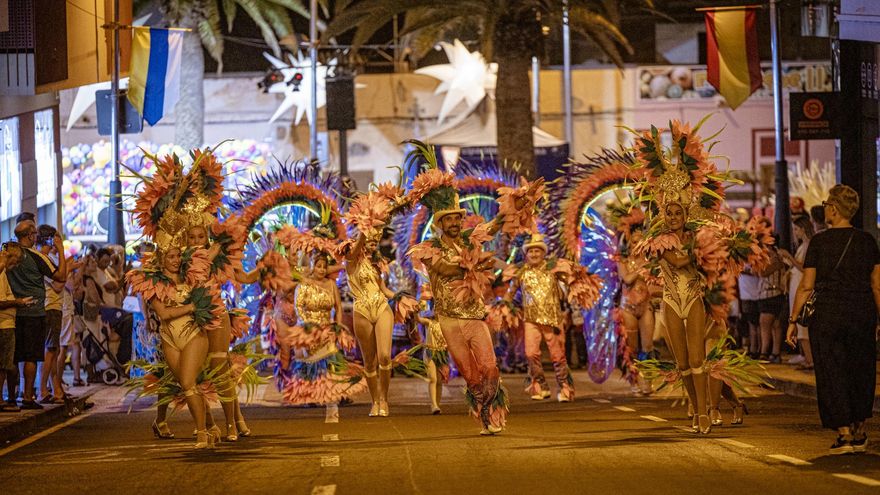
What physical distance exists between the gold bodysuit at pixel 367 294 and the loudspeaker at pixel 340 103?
22.9 metres

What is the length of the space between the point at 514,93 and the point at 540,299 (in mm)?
10795

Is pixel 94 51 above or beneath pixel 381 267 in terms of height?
above

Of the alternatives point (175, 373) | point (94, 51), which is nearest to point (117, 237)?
point (94, 51)

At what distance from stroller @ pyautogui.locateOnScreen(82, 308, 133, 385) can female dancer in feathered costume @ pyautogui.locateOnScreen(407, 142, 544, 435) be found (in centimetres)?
1069

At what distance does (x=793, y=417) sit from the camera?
53.8 feet

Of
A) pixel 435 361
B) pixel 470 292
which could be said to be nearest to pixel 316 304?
pixel 435 361

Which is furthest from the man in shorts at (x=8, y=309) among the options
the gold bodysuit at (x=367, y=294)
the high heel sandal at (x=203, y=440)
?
the high heel sandal at (x=203, y=440)

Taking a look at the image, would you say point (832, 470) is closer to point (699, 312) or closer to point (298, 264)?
point (699, 312)

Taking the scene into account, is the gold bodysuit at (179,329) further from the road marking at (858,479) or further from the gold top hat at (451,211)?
the road marking at (858,479)

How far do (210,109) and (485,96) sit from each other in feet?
31.5

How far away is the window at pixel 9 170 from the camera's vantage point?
1104 inches

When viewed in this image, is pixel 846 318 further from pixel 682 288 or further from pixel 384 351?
pixel 384 351

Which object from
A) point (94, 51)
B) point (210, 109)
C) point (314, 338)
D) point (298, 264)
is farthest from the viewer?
point (210, 109)

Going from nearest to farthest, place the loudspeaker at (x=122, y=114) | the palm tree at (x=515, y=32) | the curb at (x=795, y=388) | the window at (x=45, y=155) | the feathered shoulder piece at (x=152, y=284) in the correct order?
the feathered shoulder piece at (x=152, y=284) → the curb at (x=795, y=388) → the palm tree at (x=515, y=32) → the loudspeaker at (x=122, y=114) → the window at (x=45, y=155)
